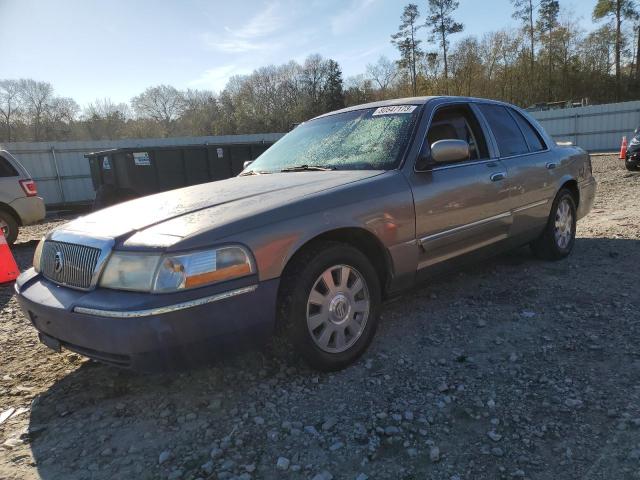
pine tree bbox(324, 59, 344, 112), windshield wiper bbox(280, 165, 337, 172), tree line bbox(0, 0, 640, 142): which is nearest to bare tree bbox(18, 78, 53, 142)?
tree line bbox(0, 0, 640, 142)

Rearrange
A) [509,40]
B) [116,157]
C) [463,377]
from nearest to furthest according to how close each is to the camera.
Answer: [463,377], [116,157], [509,40]

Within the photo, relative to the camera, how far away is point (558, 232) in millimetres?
5102

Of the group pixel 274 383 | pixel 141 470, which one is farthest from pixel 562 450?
pixel 141 470

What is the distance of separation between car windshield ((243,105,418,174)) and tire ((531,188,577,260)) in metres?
2.27

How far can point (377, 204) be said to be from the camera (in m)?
3.09

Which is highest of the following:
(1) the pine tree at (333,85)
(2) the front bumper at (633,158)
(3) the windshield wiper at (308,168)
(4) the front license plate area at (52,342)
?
(1) the pine tree at (333,85)

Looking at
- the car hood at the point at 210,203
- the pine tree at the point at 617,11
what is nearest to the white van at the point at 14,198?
the car hood at the point at 210,203

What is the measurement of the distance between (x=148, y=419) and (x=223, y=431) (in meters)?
0.47

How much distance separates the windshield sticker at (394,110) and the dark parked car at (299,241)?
0.02m

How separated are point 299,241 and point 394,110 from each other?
65.3 inches

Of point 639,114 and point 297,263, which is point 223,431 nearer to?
point 297,263

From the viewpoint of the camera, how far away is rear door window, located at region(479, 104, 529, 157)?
14.2ft

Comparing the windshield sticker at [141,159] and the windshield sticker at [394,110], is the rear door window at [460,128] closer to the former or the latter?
the windshield sticker at [394,110]

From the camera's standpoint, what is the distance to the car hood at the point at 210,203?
2643mm
